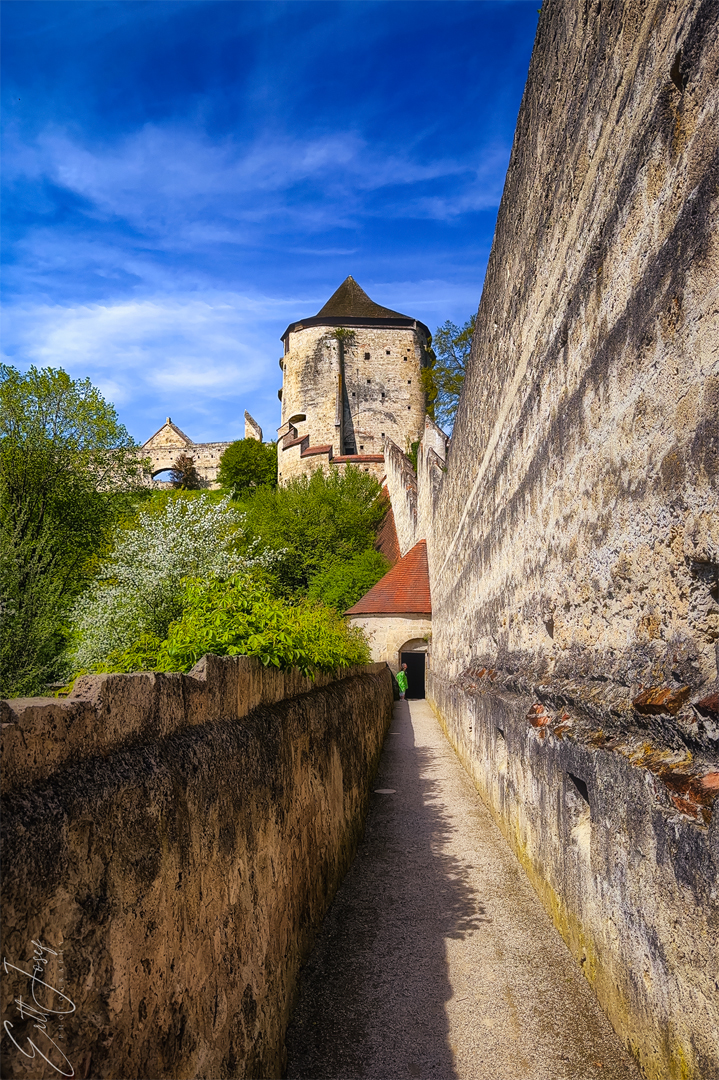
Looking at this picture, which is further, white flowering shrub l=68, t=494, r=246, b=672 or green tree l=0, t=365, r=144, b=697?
green tree l=0, t=365, r=144, b=697

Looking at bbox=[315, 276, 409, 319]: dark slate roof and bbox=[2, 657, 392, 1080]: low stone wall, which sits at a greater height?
bbox=[315, 276, 409, 319]: dark slate roof

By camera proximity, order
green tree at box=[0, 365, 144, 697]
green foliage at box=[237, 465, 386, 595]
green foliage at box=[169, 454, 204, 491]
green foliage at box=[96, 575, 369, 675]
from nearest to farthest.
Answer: green foliage at box=[96, 575, 369, 675] → green tree at box=[0, 365, 144, 697] → green foliage at box=[237, 465, 386, 595] → green foliage at box=[169, 454, 204, 491]

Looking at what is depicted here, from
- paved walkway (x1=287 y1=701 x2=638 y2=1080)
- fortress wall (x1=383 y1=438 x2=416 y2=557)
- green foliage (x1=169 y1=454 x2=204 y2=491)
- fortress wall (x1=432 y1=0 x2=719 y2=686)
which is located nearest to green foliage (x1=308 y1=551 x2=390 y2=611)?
fortress wall (x1=383 y1=438 x2=416 y2=557)

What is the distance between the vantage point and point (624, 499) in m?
3.33

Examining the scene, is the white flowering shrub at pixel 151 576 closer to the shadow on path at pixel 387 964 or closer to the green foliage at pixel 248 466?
the shadow on path at pixel 387 964

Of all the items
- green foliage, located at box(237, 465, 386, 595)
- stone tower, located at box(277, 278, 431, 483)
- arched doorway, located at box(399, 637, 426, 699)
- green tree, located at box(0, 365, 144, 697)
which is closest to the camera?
green tree, located at box(0, 365, 144, 697)

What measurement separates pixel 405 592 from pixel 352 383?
1088 inches

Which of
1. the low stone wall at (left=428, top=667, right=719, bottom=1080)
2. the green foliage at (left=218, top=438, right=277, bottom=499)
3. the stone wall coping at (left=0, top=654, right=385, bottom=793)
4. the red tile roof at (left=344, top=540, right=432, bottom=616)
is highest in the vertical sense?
the green foliage at (left=218, top=438, right=277, bottom=499)

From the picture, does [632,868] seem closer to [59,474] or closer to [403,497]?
[59,474]

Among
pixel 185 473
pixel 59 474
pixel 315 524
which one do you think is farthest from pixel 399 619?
pixel 185 473

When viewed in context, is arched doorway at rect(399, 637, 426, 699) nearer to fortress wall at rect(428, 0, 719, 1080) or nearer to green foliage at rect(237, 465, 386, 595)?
green foliage at rect(237, 465, 386, 595)

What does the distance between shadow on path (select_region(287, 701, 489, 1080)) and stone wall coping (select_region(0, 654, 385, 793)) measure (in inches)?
59.0

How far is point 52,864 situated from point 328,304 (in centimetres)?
5239

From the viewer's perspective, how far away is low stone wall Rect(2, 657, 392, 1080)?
1405mm
